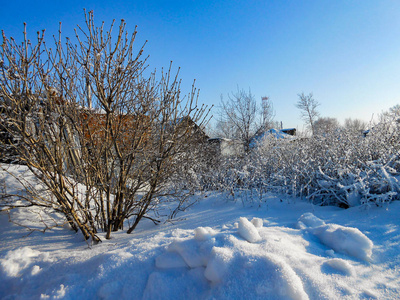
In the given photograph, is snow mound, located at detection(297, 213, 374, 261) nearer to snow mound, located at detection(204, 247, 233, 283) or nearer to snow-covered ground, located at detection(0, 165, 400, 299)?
snow-covered ground, located at detection(0, 165, 400, 299)

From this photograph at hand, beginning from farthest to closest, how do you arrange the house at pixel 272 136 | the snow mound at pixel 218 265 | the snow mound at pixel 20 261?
the house at pixel 272 136 → the snow mound at pixel 20 261 → the snow mound at pixel 218 265

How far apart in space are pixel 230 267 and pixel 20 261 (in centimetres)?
215

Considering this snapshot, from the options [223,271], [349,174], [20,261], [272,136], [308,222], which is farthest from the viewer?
[272,136]

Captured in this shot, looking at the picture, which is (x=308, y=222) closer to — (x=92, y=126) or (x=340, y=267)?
(x=340, y=267)

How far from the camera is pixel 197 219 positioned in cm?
356

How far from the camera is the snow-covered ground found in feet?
4.80

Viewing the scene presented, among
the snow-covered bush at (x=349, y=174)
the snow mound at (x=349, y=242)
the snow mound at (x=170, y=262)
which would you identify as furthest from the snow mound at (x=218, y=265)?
the snow-covered bush at (x=349, y=174)

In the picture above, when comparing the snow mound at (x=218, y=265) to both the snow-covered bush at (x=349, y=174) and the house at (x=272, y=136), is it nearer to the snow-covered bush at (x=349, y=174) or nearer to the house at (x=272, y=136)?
the snow-covered bush at (x=349, y=174)

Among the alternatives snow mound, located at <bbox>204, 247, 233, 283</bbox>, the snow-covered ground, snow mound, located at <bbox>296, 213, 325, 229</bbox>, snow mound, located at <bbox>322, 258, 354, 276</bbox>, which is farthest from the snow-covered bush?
snow mound, located at <bbox>204, 247, 233, 283</bbox>

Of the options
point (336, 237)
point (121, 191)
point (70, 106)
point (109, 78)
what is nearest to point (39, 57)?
point (70, 106)

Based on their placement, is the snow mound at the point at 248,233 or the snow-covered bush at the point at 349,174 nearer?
the snow mound at the point at 248,233

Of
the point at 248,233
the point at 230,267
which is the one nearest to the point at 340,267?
the point at 248,233

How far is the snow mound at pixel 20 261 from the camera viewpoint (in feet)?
6.99

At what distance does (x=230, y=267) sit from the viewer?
158cm
